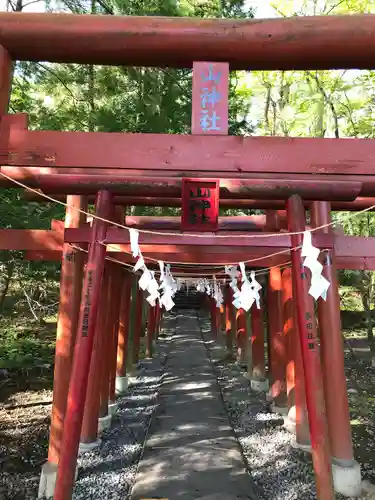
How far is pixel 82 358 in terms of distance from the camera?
4066mm

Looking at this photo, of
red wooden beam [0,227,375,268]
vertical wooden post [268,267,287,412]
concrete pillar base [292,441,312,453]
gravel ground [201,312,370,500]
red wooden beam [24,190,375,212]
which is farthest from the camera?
vertical wooden post [268,267,287,412]

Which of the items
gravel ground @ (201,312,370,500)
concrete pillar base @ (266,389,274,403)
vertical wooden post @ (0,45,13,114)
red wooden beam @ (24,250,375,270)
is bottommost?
gravel ground @ (201,312,370,500)

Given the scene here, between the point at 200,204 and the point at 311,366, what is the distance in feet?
6.98

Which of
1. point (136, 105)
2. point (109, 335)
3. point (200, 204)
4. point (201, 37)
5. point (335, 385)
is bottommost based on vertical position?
point (335, 385)

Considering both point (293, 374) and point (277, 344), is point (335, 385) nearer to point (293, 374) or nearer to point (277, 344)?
point (293, 374)

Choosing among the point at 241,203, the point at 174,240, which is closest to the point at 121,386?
the point at 241,203

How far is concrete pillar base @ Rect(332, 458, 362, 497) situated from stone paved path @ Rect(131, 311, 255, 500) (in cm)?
128

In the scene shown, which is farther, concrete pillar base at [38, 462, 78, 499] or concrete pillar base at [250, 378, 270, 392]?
concrete pillar base at [250, 378, 270, 392]

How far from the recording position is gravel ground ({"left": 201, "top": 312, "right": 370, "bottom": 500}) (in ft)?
17.5

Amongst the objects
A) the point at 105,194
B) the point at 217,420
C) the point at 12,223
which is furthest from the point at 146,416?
the point at 105,194

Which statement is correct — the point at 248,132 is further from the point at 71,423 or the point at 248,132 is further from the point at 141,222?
the point at 71,423

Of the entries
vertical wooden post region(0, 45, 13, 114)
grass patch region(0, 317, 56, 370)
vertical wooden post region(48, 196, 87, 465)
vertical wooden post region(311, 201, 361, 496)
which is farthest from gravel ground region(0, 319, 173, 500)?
vertical wooden post region(0, 45, 13, 114)

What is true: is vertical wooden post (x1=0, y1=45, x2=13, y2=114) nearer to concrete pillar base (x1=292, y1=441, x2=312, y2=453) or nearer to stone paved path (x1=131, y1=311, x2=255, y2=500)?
stone paved path (x1=131, y1=311, x2=255, y2=500)

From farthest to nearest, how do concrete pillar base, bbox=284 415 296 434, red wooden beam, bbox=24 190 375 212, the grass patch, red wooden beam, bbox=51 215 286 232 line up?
the grass patch, concrete pillar base, bbox=284 415 296 434, red wooden beam, bbox=51 215 286 232, red wooden beam, bbox=24 190 375 212
